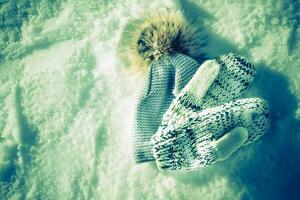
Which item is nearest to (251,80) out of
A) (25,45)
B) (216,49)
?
(216,49)

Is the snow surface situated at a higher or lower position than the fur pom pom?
lower

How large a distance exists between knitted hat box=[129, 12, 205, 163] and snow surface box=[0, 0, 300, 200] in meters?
0.22

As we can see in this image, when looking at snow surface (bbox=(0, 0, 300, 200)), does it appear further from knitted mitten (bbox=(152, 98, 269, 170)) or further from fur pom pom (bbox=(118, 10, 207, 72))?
knitted mitten (bbox=(152, 98, 269, 170))

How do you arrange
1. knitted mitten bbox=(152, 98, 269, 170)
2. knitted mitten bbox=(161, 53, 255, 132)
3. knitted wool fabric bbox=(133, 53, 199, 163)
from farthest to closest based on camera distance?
knitted wool fabric bbox=(133, 53, 199, 163), knitted mitten bbox=(161, 53, 255, 132), knitted mitten bbox=(152, 98, 269, 170)

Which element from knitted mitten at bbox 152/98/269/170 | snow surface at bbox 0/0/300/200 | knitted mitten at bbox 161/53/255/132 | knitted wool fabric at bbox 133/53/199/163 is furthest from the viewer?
snow surface at bbox 0/0/300/200

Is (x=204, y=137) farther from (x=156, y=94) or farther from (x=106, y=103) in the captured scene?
(x=106, y=103)

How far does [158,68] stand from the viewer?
1.90 m

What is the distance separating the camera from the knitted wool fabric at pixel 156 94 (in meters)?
1.88

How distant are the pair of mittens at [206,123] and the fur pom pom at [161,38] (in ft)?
0.72

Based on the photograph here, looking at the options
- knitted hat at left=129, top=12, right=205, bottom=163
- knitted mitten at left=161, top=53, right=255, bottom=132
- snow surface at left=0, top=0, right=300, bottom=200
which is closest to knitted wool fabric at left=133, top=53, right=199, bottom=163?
knitted hat at left=129, top=12, right=205, bottom=163

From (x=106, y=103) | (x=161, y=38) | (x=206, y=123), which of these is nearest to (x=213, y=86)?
(x=206, y=123)

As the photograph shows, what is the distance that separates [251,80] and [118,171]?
3.08 feet

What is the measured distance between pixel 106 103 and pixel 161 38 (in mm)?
574

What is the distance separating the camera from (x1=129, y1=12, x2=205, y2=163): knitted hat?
1.88m
